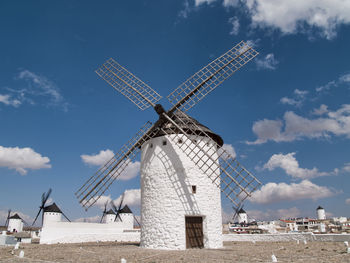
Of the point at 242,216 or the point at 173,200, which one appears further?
the point at 242,216

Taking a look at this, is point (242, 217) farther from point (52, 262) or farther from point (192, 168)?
point (52, 262)

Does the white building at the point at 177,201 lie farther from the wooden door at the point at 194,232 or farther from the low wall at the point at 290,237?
the low wall at the point at 290,237

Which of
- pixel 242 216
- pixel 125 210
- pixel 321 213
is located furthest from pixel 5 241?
pixel 321 213

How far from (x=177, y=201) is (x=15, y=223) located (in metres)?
40.7

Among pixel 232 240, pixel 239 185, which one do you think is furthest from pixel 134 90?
pixel 232 240

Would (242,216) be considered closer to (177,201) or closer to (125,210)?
(125,210)

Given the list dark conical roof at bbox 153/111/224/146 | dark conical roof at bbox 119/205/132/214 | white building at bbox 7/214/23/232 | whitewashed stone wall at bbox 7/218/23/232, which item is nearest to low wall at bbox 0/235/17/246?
dark conical roof at bbox 153/111/224/146

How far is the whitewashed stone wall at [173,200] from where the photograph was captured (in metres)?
12.6

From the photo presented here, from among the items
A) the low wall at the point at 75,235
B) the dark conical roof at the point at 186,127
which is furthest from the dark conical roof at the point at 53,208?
the dark conical roof at the point at 186,127

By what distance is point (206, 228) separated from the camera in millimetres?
12805

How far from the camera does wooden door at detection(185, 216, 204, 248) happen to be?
1270cm

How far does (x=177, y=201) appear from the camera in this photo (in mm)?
12758

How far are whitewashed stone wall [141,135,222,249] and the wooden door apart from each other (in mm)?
245

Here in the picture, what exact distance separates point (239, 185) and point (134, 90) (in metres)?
7.85
